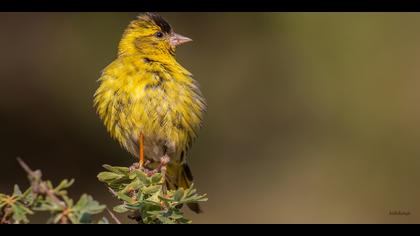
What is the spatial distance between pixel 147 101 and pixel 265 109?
5.25m

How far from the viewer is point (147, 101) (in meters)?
4.83

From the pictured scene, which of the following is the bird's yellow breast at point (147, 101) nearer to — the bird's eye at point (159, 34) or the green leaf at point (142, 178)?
the bird's eye at point (159, 34)

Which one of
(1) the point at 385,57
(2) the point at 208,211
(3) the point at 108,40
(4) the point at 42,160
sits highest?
(3) the point at 108,40

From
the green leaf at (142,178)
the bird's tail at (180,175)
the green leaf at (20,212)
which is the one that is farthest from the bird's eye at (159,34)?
the green leaf at (20,212)

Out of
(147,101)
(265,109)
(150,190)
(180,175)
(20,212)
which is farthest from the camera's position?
(265,109)

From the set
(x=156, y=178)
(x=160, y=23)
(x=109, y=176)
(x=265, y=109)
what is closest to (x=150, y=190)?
(x=156, y=178)

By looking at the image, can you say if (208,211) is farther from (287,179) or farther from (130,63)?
(130,63)

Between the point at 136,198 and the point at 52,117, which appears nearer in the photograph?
the point at 136,198

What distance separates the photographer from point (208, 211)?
9.14 metres

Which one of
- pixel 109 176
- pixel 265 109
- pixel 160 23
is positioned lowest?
pixel 265 109

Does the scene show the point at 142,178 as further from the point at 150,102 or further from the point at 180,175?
the point at 180,175

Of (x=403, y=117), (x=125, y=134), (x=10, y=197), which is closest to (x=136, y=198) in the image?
(x=10, y=197)

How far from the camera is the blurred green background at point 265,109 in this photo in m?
9.13
